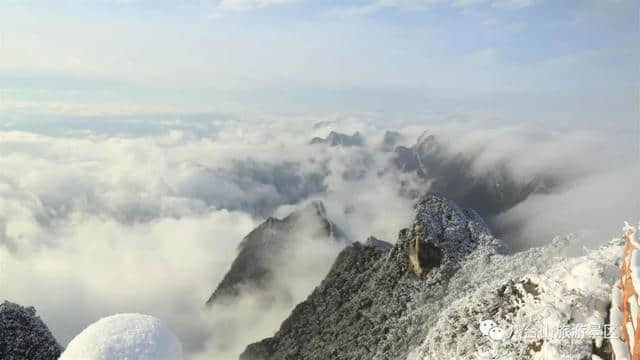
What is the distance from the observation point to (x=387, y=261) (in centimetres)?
5975

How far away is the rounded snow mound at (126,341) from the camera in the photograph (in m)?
17.4

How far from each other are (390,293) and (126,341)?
39.8 m

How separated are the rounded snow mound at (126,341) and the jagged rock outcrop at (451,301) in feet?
45.0

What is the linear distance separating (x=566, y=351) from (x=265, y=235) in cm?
11558

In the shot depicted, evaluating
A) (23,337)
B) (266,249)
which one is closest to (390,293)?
(23,337)

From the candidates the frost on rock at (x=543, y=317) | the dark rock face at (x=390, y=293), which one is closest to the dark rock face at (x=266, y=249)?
the dark rock face at (x=390, y=293)

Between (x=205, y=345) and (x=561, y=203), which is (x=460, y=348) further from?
(x=561, y=203)

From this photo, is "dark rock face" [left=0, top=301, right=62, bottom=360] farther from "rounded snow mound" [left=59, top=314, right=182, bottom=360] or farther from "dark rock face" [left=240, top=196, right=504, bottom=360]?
"rounded snow mound" [left=59, top=314, right=182, bottom=360]

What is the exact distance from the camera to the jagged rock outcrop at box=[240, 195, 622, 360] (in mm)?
23656

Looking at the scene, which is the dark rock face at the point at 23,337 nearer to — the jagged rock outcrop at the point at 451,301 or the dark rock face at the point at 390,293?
the dark rock face at the point at 390,293

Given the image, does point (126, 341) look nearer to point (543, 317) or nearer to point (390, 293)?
A: point (543, 317)

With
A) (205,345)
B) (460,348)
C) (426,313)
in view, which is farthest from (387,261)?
(205,345)

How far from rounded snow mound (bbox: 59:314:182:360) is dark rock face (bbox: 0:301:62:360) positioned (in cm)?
3186

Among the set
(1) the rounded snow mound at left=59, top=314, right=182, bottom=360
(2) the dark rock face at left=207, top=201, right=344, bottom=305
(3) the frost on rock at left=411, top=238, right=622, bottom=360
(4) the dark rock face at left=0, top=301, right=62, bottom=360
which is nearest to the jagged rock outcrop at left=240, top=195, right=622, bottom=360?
(3) the frost on rock at left=411, top=238, right=622, bottom=360
